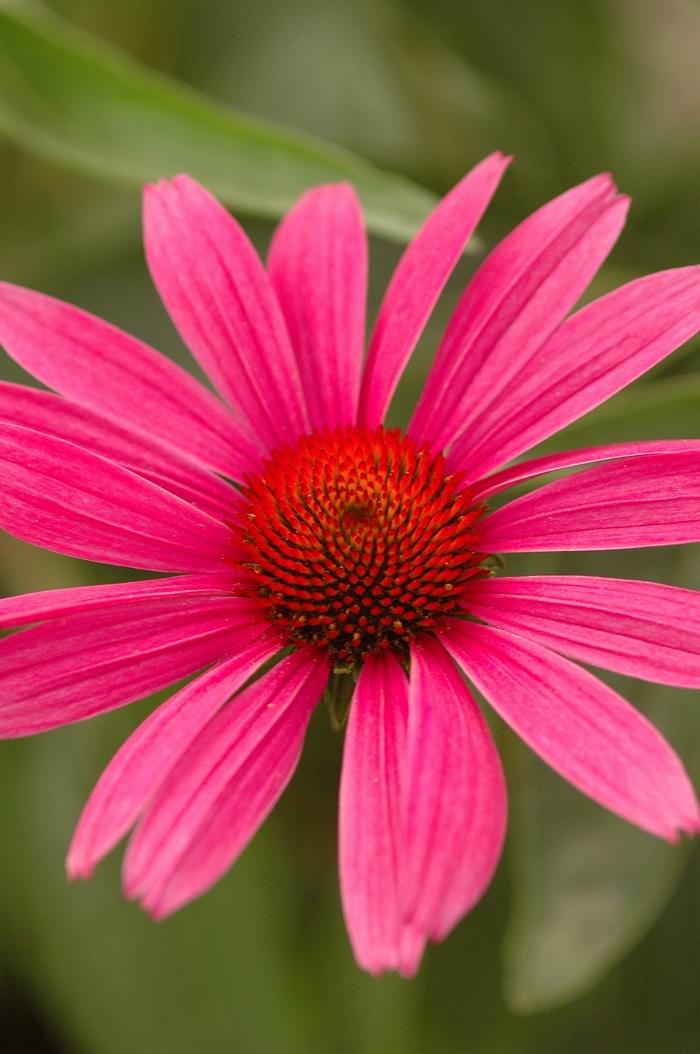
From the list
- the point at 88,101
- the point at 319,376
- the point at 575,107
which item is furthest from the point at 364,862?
the point at 575,107

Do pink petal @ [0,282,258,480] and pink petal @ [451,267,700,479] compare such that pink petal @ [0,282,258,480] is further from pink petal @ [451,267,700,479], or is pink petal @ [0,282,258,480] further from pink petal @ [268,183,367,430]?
pink petal @ [451,267,700,479]

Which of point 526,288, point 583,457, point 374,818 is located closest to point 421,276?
point 526,288

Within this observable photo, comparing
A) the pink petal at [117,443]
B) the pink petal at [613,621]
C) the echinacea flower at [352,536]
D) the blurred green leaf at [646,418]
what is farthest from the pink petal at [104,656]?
the blurred green leaf at [646,418]

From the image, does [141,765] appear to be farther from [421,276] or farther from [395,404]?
[395,404]

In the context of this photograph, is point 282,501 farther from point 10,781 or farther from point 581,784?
point 10,781

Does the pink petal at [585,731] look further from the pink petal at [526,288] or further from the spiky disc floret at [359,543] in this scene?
the pink petal at [526,288]

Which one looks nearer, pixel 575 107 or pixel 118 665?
pixel 118 665
